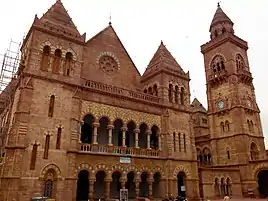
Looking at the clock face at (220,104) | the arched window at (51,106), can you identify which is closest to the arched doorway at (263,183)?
the clock face at (220,104)

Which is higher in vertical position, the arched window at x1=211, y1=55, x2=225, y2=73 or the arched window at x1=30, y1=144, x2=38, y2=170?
the arched window at x1=211, y1=55, x2=225, y2=73

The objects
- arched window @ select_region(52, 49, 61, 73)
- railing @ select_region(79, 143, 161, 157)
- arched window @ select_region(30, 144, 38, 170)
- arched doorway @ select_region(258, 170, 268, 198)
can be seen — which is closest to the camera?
arched window @ select_region(30, 144, 38, 170)

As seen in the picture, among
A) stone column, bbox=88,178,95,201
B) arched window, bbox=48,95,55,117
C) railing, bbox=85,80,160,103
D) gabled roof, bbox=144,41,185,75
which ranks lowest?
stone column, bbox=88,178,95,201

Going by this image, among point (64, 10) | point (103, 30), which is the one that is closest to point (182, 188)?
point (103, 30)

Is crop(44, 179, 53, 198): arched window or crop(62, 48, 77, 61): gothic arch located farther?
crop(62, 48, 77, 61): gothic arch

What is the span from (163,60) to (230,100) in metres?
13.4

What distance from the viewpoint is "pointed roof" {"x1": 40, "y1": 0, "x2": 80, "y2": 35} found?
23.9 meters

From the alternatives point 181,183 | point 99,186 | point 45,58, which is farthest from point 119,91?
point 181,183

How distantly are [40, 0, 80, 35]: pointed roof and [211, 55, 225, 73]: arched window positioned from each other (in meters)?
24.7

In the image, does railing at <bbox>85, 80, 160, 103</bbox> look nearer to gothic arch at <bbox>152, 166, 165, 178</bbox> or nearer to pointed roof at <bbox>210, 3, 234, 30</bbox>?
gothic arch at <bbox>152, 166, 165, 178</bbox>

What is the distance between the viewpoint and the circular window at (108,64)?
92.7 ft

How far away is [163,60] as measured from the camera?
3094 cm

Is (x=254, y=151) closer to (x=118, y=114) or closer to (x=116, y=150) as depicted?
(x=118, y=114)

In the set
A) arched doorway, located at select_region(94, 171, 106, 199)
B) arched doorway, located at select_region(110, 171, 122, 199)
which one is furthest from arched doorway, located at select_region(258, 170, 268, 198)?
arched doorway, located at select_region(94, 171, 106, 199)
